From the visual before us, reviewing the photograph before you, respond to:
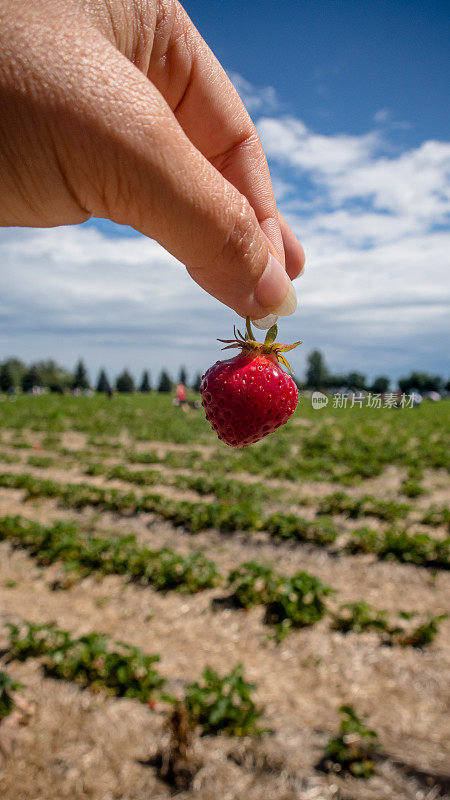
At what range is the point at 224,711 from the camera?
3.90m

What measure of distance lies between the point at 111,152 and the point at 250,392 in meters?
0.55

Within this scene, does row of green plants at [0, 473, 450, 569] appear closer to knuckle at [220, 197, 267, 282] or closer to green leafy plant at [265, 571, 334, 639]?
green leafy plant at [265, 571, 334, 639]

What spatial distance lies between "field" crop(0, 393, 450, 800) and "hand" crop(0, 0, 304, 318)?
347cm

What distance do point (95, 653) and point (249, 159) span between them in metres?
4.17

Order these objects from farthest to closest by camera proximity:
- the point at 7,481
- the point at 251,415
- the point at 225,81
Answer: the point at 7,481
the point at 225,81
the point at 251,415

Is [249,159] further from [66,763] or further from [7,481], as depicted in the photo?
[7,481]

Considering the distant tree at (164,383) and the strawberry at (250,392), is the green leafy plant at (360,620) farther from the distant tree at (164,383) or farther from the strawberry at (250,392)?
the strawberry at (250,392)

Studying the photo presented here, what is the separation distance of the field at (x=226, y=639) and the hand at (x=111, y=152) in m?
3.47

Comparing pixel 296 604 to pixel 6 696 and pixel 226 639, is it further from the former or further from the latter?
pixel 6 696

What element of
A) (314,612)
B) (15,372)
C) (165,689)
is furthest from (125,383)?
(15,372)

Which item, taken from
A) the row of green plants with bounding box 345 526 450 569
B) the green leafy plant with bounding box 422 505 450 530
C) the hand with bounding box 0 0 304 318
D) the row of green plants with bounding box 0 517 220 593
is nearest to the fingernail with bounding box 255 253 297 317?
the hand with bounding box 0 0 304 318

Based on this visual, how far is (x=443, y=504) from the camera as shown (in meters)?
9.26

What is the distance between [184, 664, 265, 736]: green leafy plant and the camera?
3.88m

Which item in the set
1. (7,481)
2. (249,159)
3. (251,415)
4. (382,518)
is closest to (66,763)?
(251,415)
